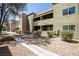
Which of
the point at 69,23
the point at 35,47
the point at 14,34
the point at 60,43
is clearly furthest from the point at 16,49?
the point at 69,23

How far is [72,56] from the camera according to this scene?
23.3ft

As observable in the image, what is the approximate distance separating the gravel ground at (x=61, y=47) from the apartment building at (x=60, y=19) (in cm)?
101

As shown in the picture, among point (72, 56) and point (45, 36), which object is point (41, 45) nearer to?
point (45, 36)

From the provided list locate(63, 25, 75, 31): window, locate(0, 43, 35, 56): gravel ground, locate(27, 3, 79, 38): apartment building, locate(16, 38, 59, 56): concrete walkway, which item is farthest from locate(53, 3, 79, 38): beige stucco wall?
locate(0, 43, 35, 56): gravel ground

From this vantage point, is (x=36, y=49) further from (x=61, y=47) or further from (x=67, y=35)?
(x=67, y=35)

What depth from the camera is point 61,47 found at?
332 inches

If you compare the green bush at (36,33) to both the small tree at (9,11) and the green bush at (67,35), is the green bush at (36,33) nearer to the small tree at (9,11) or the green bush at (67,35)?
the green bush at (67,35)

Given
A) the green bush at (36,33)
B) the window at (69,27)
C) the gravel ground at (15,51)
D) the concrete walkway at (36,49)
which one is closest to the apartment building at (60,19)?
the window at (69,27)

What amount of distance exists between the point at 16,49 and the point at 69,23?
4.36 metres

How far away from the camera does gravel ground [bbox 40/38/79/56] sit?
7.43 meters

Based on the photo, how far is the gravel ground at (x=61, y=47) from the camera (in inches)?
292

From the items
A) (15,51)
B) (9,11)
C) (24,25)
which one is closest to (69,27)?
(24,25)

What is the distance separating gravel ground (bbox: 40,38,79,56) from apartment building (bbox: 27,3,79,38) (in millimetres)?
1008

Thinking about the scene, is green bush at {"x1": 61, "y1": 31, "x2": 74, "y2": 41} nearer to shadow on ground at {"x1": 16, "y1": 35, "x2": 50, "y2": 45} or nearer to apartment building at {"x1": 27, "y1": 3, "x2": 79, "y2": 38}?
apartment building at {"x1": 27, "y1": 3, "x2": 79, "y2": 38}
